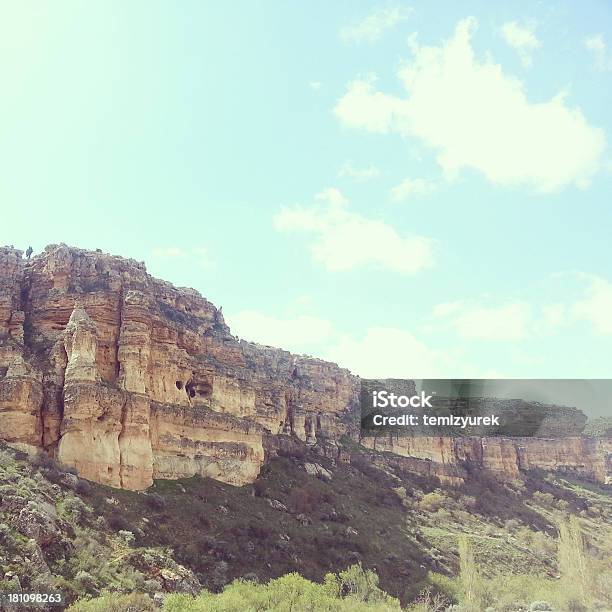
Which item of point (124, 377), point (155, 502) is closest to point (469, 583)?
point (155, 502)

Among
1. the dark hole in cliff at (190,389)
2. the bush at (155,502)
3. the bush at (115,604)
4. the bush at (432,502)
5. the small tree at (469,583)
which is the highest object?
the dark hole in cliff at (190,389)

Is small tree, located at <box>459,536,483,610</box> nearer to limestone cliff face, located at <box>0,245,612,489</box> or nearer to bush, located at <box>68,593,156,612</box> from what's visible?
limestone cliff face, located at <box>0,245,612,489</box>

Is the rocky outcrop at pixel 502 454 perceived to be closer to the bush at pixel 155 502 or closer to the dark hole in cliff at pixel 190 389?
the dark hole in cliff at pixel 190 389

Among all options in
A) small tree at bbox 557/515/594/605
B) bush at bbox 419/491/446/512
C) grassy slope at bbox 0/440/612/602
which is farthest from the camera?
bush at bbox 419/491/446/512

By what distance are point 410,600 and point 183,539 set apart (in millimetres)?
14001

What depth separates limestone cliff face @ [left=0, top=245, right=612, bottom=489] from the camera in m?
38.7

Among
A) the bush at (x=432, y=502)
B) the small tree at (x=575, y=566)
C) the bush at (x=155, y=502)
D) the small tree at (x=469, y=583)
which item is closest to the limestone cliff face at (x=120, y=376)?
the bush at (x=155, y=502)

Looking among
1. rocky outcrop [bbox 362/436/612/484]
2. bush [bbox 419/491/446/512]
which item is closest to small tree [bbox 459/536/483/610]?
bush [bbox 419/491/446/512]

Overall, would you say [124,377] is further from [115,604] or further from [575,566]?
[575,566]

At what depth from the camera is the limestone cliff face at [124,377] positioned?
3869cm

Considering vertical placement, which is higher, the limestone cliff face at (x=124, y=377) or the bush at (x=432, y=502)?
the limestone cliff face at (x=124, y=377)

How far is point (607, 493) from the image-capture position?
95438mm

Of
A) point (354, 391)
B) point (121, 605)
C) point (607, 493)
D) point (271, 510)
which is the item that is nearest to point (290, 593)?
point (121, 605)

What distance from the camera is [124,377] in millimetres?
44156
